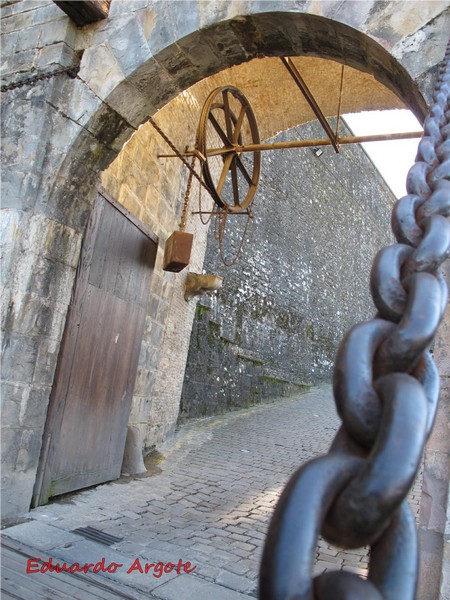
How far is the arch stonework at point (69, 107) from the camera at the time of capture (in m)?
3.36

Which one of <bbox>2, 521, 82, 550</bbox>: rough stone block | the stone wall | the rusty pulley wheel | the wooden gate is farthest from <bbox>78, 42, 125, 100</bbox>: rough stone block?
the stone wall

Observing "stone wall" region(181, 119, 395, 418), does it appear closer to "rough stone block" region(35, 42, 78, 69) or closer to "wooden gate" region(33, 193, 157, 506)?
"wooden gate" region(33, 193, 157, 506)

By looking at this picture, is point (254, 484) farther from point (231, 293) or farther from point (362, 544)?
point (231, 293)

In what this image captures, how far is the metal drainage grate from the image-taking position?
10.8 ft

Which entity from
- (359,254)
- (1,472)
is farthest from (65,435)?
(359,254)

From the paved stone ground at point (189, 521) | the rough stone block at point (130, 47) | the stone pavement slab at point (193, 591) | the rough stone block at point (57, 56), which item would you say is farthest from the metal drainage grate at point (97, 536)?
the rough stone block at point (57, 56)

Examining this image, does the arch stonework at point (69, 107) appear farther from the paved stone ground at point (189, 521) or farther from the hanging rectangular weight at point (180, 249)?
the hanging rectangular weight at point (180, 249)

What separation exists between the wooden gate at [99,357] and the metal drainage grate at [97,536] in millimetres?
488

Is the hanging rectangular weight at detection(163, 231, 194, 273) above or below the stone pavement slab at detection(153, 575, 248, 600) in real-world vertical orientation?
above

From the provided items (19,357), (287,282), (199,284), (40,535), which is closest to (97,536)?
(40,535)

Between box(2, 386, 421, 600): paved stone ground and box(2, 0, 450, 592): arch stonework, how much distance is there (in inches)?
21.5

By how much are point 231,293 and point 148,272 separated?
5302mm

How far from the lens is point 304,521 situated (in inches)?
16.7
